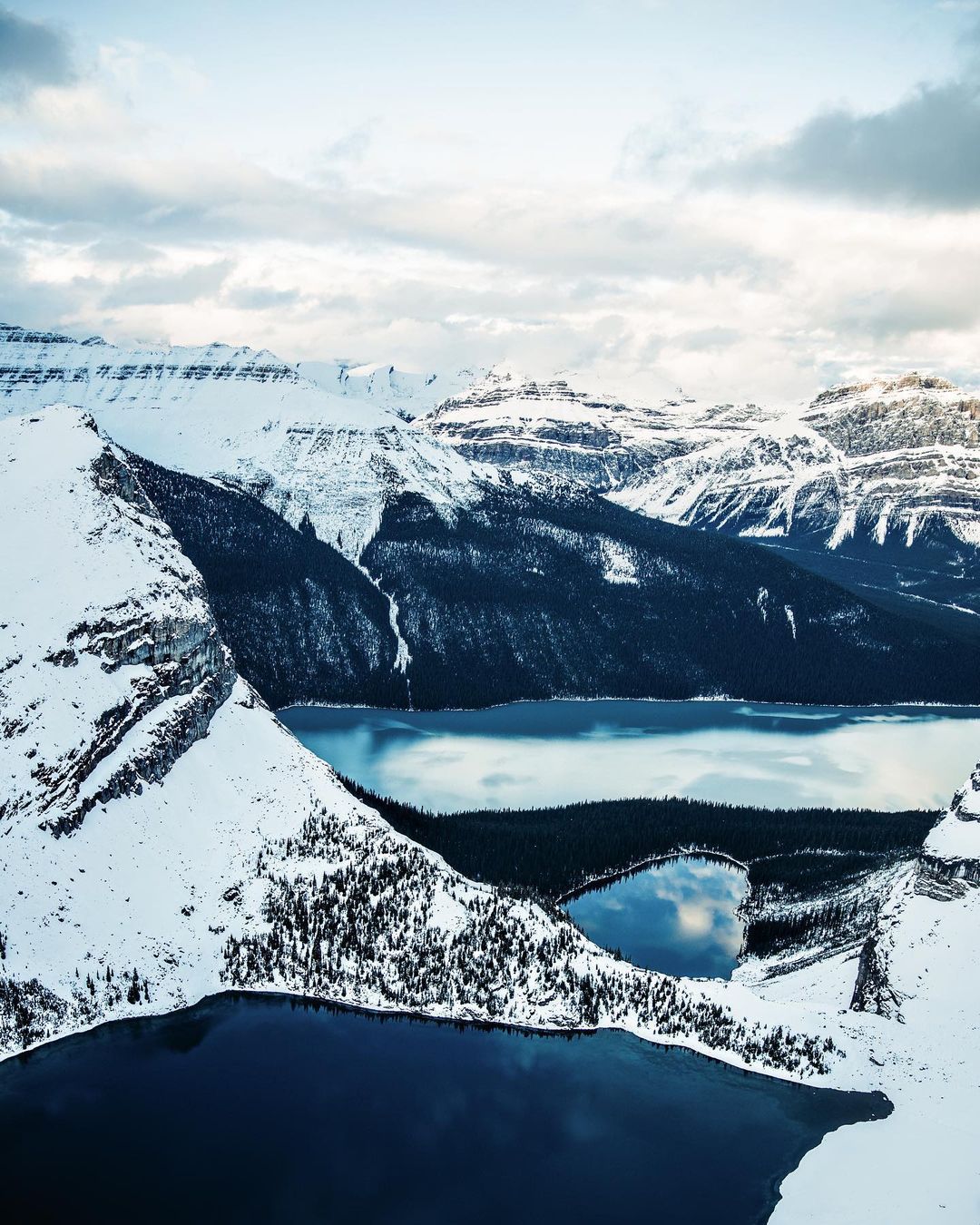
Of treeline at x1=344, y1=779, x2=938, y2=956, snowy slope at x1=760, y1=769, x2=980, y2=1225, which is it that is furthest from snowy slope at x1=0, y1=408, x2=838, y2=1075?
treeline at x1=344, y1=779, x2=938, y2=956

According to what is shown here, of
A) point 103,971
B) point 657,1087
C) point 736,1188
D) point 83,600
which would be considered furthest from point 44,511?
point 736,1188

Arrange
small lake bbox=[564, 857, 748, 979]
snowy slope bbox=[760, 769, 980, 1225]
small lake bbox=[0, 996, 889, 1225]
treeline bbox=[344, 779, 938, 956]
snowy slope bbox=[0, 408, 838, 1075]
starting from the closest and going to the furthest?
small lake bbox=[0, 996, 889, 1225]
snowy slope bbox=[760, 769, 980, 1225]
snowy slope bbox=[0, 408, 838, 1075]
small lake bbox=[564, 857, 748, 979]
treeline bbox=[344, 779, 938, 956]

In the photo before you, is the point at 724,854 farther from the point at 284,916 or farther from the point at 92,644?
the point at 92,644

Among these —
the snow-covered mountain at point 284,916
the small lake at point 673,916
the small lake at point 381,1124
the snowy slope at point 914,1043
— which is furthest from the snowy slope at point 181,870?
the small lake at point 673,916

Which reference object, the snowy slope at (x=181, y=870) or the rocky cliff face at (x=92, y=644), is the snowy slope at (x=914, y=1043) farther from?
the rocky cliff face at (x=92, y=644)

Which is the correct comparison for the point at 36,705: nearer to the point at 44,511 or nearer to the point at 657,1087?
the point at 44,511

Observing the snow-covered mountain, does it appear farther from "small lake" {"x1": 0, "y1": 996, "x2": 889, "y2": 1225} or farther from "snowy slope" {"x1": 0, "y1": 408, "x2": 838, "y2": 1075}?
"small lake" {"x1": 0, "y1": 996, "x2": 889, "y2": 1225}
